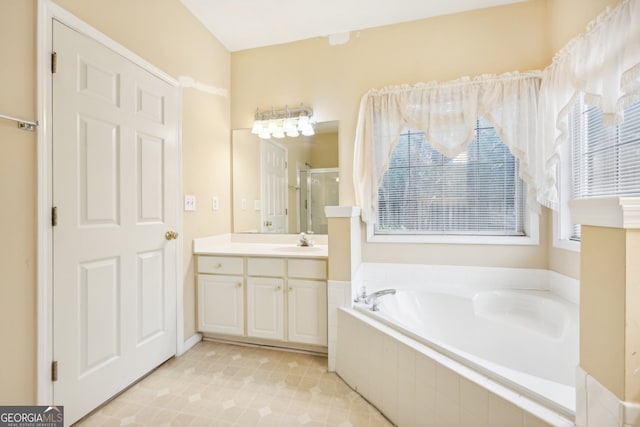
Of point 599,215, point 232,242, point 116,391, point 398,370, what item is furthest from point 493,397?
point 232,242

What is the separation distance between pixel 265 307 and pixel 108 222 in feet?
3.69

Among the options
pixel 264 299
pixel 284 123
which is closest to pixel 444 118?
pixel 284 123

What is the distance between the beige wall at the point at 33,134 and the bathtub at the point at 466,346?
1.47m

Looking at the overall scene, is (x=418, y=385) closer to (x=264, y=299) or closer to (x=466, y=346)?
(x=466, y=346)

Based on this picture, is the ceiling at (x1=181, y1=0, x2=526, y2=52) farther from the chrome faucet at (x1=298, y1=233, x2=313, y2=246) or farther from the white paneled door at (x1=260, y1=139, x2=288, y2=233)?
the chrome faucet at (x1=298, y1=233, x2=313, y2=246)

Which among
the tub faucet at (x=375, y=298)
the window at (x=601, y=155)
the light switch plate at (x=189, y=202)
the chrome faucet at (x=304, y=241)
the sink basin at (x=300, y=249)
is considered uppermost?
the window at (x=601, y=155)

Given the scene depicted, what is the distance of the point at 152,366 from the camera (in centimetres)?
183

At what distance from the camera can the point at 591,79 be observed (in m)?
1.54

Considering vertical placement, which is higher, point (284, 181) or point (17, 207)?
point (284, 181)

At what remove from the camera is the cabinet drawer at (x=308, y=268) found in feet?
6.49

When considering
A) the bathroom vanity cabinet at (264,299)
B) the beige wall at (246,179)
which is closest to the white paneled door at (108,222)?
the bathroom vanity cabinet at (264,299)

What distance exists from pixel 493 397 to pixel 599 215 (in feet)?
2.30

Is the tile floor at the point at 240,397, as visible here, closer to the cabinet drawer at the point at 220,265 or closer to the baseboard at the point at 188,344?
the baseboard at the point at 188,344

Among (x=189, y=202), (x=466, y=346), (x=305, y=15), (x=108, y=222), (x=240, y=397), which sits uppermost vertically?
(x=305, y=15)
